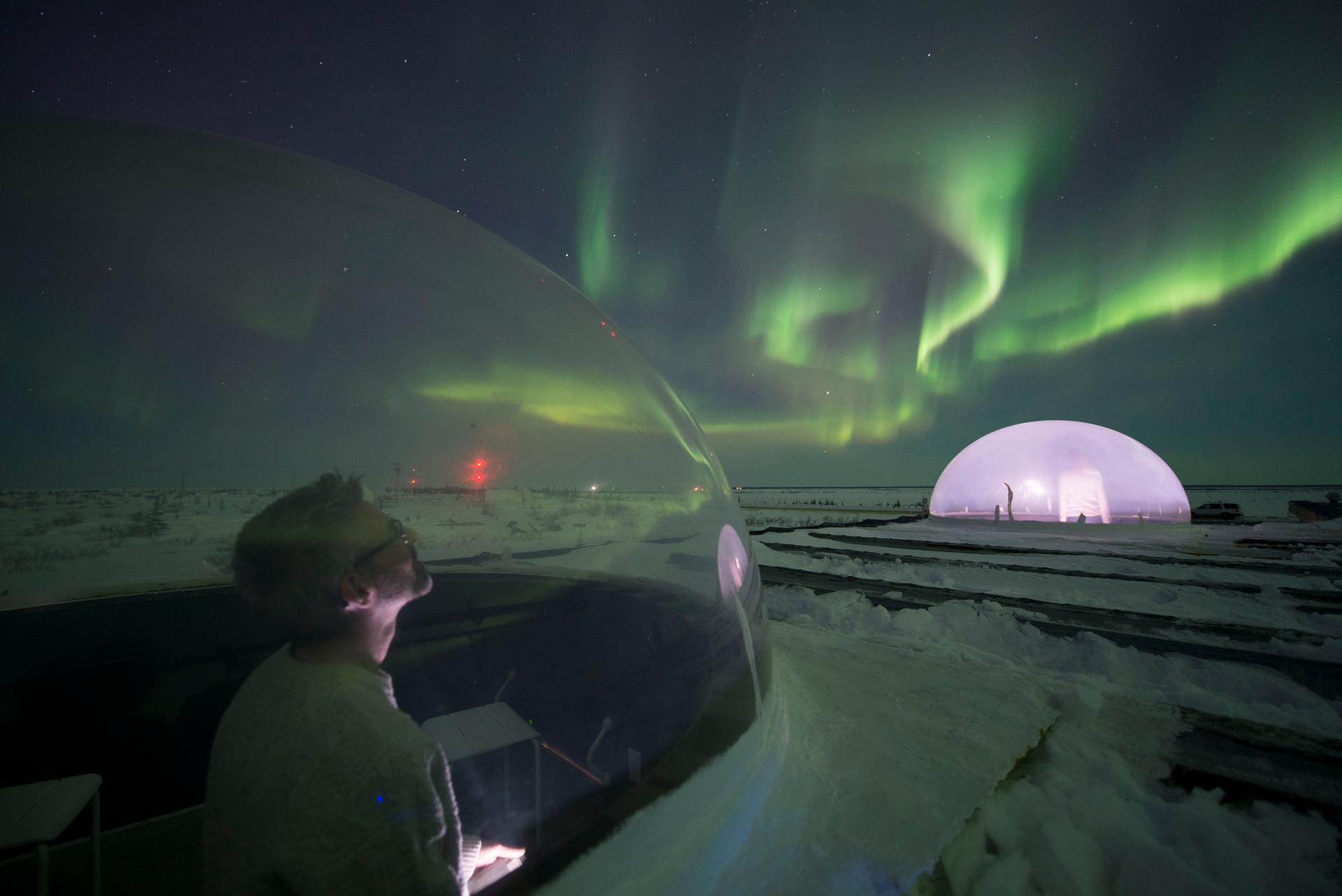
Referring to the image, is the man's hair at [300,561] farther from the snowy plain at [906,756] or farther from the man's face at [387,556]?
the snowy plain at [906,756]

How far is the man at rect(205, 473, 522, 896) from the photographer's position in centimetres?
78

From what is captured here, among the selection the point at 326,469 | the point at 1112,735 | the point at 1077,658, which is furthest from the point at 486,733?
the point at 1077,658

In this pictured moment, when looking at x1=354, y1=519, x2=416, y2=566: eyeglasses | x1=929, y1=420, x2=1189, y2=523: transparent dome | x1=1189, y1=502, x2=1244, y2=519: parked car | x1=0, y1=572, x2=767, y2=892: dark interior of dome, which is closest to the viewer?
x1=354, y1=519, x2=416, y2=566: eyeglasses

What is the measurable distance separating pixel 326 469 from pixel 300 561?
362 millimetres

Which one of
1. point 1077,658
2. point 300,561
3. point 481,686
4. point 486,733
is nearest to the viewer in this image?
point 300,561

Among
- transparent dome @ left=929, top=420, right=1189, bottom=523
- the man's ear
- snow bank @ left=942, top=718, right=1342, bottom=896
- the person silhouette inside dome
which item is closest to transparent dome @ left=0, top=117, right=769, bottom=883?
the man's ear

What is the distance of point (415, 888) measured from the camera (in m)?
0.82

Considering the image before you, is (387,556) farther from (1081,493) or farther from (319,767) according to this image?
(1081,493)

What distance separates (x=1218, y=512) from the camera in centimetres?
2027

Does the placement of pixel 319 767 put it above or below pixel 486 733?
above

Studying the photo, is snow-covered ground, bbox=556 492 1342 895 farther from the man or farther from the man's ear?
the man's ear

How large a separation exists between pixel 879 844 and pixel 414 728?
5.22 feet

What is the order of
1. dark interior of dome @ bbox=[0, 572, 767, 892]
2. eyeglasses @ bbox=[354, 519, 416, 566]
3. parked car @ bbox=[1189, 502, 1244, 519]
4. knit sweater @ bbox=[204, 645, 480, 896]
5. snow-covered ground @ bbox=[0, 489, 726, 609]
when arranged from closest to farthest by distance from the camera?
knit sweater @ bbox=[204, 645, 480, 896] → eyeglasses @ bbox=[354, 519, 416, 566] → snow-covered ground @ bbox=[0, 489, 726, 609] → dark interior of dome @ bbox=[0, 572, 767, 892] → parked car @ bbox=[1189, 502, 1244, 519]

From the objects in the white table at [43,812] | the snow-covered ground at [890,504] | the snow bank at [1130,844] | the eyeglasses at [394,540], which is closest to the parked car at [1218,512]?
the snow-covered ground at [890,504]
